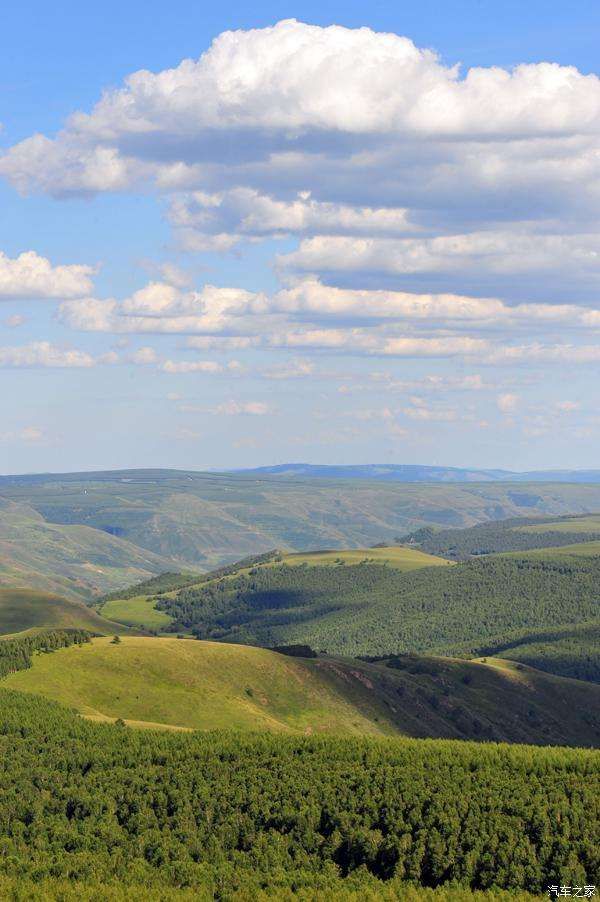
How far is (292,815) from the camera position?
161 meters

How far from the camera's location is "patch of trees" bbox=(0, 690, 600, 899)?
490 feet

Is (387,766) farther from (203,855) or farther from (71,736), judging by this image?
(71,736)

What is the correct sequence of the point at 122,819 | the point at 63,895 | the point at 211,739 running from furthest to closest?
the point at 211,739 < the point at 122,819 < the point at 63,895

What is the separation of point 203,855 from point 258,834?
817 cm

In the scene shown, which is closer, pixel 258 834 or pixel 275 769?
pixel 258 834

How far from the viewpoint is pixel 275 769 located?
17412 cm

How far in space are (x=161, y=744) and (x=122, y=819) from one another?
19.3 meters

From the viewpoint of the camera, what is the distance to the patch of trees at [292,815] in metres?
149

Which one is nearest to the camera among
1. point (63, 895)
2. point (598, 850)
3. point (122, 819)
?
point (63, 895)

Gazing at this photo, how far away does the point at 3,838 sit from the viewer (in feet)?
504

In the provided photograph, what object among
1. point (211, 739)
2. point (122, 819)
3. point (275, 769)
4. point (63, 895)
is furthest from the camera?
point (211, 739)

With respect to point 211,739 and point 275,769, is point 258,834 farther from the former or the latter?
point 211,739

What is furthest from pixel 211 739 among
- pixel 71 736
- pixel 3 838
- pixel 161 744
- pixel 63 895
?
pixel 63 895

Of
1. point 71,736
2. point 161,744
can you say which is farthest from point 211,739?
point 71,736
